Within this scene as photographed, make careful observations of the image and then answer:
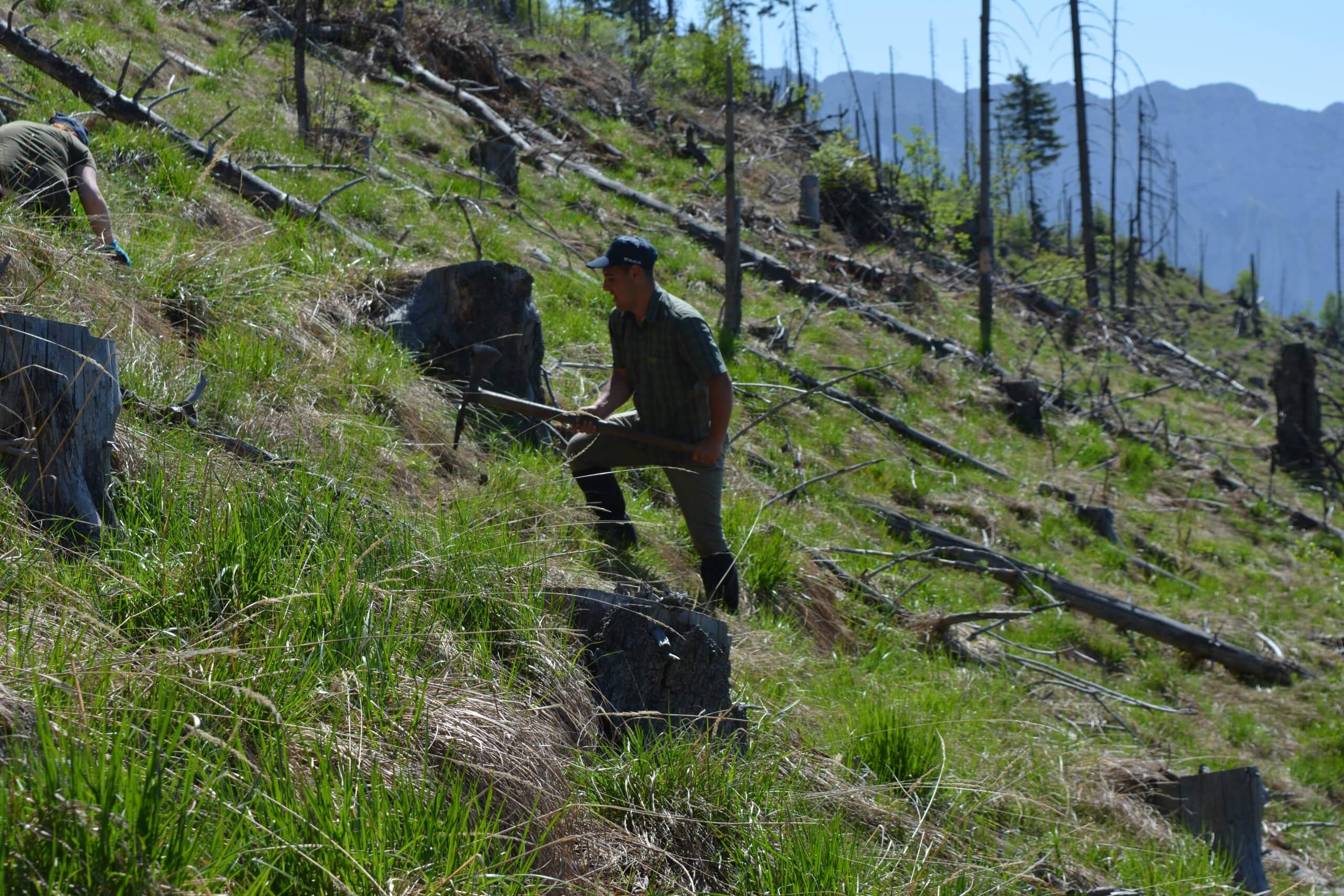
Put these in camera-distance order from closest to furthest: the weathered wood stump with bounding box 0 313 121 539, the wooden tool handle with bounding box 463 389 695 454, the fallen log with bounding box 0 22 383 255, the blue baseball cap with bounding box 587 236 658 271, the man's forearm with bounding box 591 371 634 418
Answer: the weathered wood stump with bounding box 0 313 121 539
the wooden tool handle with bounding box 463 389 695 454
the blue baseball cap with bounding box 587 236 658 271
the man's forearm with bounding box 591 371 634 418
the fallen log with bounding box 0 22 383 255

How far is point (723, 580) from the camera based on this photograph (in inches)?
214

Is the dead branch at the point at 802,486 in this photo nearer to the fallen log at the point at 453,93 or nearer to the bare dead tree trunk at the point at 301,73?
the bare dead tree trunk at the point at 301,73

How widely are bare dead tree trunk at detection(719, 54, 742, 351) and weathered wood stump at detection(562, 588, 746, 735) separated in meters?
7.32

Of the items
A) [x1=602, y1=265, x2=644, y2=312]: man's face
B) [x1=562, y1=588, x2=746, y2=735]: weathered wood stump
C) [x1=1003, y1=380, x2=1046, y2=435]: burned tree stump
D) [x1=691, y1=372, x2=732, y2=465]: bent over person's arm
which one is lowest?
[x1=1003, y1=380, x2=1046, y2=435]: burned tree stump

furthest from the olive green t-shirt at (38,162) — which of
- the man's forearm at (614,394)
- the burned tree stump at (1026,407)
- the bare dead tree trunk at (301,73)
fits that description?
the burned tree stump at (1026,407)

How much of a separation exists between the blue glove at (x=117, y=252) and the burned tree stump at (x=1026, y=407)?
1092 cm

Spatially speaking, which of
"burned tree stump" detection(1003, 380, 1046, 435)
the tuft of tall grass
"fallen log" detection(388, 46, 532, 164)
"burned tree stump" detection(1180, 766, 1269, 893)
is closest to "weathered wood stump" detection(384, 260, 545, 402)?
the tuft of tall grass

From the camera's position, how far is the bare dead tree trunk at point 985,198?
1697 cm

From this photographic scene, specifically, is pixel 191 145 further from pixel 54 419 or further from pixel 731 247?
pixel 54 419

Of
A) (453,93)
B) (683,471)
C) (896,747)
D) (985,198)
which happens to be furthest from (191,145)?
(985,198)

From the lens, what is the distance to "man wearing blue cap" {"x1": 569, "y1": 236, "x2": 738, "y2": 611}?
519 cm

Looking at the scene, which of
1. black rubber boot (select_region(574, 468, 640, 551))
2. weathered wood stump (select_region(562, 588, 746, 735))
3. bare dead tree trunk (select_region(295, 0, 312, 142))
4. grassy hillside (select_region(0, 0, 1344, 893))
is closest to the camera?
grassy hillside (select_region(0, 0, 1344, 893))

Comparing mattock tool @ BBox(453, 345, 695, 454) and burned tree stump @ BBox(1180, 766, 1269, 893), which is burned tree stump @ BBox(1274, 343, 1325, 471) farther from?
mattock tool @ BBox(453, 345, 695, 454)

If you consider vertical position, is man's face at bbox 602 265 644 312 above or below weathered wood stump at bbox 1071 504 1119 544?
above
